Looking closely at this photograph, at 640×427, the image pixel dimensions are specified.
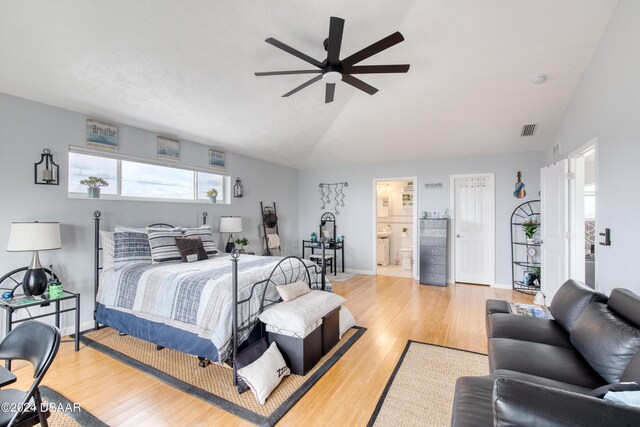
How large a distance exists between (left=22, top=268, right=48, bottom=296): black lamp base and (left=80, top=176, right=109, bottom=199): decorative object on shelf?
104 centimetres

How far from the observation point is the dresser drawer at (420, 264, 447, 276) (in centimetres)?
559

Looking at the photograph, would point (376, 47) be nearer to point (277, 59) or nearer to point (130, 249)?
point (277, 59)

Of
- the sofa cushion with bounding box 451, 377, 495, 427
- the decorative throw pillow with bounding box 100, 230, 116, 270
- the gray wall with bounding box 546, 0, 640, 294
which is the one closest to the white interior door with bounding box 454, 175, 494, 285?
the gray wall with bounding box 546, 0, 640, 294

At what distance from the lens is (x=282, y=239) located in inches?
266

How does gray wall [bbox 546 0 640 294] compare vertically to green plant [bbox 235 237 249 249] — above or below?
above

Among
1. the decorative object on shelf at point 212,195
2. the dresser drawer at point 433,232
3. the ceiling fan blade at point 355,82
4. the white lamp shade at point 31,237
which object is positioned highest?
the ceiling fan blade at point 355,82

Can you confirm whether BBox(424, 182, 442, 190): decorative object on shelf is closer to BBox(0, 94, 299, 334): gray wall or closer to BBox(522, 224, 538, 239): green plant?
BBox(522, 224, 538, 239): green plant

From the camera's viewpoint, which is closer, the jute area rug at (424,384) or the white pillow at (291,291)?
the jute area rug at (424,384)

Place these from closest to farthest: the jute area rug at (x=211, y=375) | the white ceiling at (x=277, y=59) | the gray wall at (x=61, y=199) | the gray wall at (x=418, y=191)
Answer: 1. the jute area rug at (x=211, y=375)
2. the white ceiling at (x=277, y=59)
3. the gray wall at (x=61, y=199)
4. the gray wall at (x=418, y=191)

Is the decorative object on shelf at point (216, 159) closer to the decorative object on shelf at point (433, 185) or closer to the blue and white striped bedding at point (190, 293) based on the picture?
the blue and white striped bedding at point (190, 293)

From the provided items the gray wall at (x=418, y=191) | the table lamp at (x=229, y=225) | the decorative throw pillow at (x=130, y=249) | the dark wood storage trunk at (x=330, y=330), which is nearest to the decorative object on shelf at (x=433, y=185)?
the gray wall at (x=418, y=191)

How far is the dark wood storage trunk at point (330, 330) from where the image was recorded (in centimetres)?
283

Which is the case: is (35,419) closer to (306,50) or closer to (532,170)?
(306,50)

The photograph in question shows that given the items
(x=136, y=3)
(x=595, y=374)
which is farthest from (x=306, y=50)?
(x=595, y=374)
